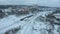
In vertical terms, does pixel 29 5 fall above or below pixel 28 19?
above

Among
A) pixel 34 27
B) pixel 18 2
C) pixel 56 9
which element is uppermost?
pixel 18 2

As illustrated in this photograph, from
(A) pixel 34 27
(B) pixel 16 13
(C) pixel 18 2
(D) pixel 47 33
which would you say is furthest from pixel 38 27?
(C) pixel 18 2

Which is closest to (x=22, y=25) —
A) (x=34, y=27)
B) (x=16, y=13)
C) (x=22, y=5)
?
(x=34, y=27)

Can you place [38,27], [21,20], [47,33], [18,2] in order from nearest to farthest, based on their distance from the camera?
[47,33] < [38,27] < [21,20] < [18,2]

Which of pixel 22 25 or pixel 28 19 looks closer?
pixel 22 25

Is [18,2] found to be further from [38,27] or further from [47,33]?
[47,33]

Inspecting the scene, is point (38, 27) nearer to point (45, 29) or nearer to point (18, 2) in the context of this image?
point (45, 29)

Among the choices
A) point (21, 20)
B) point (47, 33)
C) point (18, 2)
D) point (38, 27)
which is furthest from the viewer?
point (18, 2)
